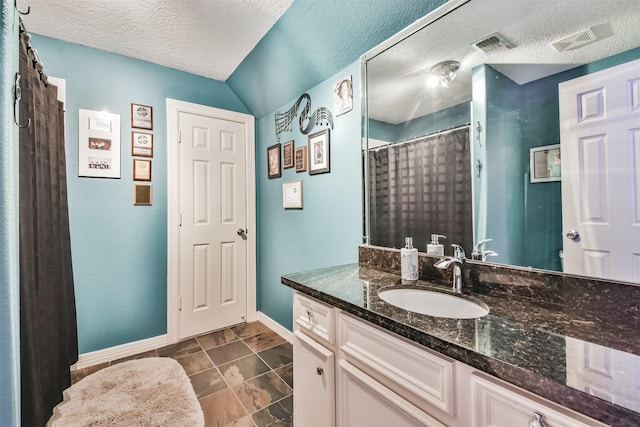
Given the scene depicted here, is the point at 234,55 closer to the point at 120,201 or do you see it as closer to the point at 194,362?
the point at 120,201

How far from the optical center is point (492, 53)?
115cm

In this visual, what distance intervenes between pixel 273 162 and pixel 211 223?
2.82ft

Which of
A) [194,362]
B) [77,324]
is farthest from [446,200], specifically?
[77,324]

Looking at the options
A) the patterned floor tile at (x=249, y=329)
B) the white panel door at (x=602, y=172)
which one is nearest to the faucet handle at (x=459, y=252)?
the white panel door at (x=602, y=172)

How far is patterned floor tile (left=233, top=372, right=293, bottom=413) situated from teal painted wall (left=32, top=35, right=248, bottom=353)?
3.67ft

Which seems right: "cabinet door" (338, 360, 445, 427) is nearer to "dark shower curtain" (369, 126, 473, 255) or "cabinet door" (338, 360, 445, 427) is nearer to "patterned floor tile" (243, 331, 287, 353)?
"dark shower curtain" (369, 126, 473, 255)

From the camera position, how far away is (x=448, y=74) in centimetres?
132

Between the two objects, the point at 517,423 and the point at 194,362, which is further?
the point at 194,362

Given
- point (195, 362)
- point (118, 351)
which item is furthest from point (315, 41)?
point (118, 351)

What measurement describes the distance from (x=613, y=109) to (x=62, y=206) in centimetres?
290

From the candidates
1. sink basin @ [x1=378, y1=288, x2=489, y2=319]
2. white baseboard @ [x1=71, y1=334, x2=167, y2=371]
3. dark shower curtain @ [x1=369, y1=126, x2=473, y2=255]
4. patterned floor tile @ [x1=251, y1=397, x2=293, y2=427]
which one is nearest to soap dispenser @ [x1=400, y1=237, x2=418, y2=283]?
sink basin @ [x1=378, y1=288, x2=489, y2=319]

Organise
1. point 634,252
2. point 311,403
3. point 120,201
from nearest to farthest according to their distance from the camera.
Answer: point 634,252 → point 311,403 → point 120,201

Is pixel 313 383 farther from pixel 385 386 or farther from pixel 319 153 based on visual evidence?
pixel 319 153

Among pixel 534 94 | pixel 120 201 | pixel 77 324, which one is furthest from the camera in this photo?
pixel 120 201
